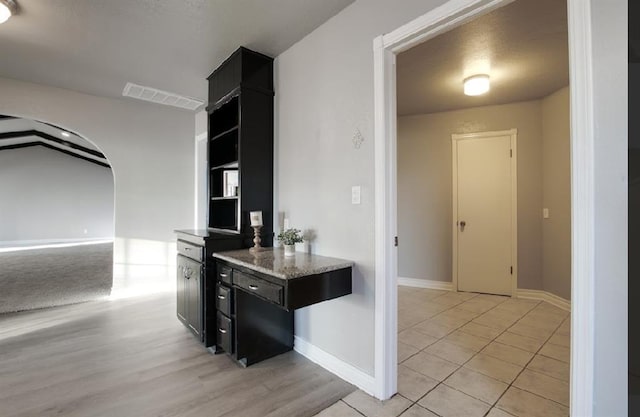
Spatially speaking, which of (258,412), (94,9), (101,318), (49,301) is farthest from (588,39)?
(49,301)

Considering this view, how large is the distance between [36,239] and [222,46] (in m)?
11.8

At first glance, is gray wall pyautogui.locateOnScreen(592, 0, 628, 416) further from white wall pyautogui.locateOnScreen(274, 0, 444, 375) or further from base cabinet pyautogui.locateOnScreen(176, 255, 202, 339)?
base cabinet pyautogui.locateOnScreen(176, 255, 202, 339)

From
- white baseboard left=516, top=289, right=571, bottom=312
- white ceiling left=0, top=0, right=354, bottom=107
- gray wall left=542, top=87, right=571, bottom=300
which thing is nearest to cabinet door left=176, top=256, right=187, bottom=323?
white ceiling left=0, top=0, right=354, bottom=107

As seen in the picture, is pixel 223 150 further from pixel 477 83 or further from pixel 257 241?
pixel 477 83

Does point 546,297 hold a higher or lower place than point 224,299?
lower

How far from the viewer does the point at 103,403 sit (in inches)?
70.7

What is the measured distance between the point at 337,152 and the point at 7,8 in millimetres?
2521

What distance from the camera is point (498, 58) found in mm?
2701

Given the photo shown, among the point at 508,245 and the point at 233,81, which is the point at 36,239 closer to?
the point at 233,81

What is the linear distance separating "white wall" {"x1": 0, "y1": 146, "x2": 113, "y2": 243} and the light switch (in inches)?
495

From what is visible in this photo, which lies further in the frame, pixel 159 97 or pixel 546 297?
pixel 159 97

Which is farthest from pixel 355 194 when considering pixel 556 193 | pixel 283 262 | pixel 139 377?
pixel 556 193

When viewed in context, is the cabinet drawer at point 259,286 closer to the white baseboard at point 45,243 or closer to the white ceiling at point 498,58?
the white ceiling at point 498,58

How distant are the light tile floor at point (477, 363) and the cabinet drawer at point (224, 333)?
0.92 m
